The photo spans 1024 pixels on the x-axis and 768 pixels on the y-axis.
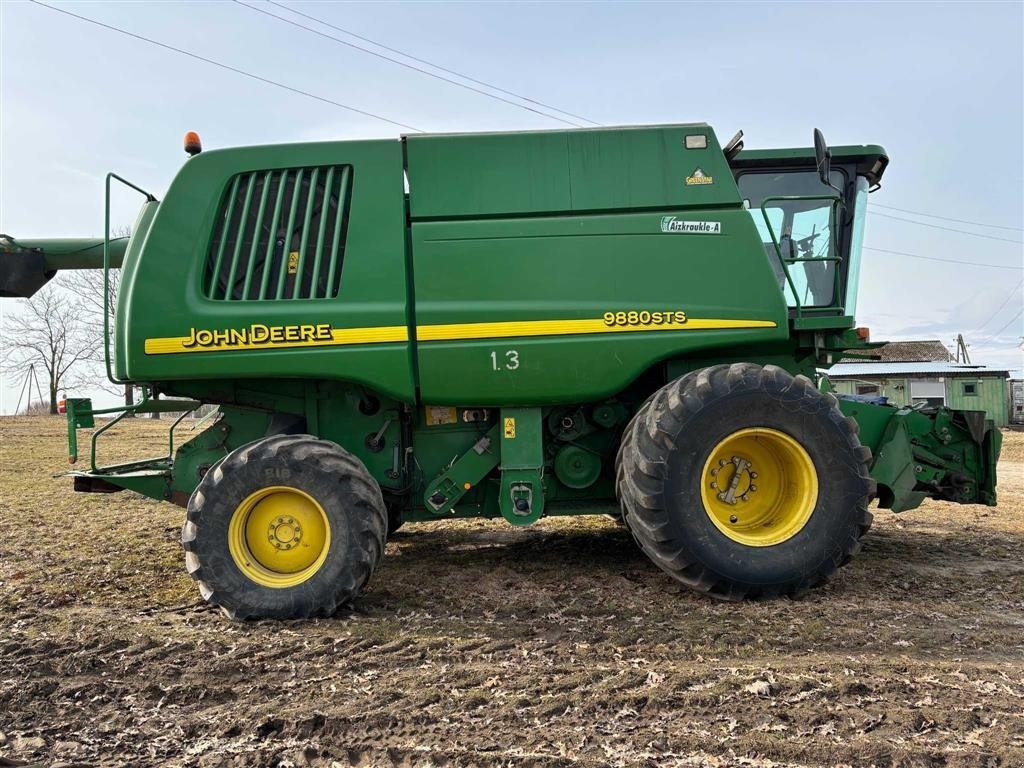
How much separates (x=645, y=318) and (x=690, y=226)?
674 mm

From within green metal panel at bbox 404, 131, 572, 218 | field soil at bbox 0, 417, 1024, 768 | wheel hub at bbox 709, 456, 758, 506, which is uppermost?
green metal panel at bbox 404, 131, 572, 218

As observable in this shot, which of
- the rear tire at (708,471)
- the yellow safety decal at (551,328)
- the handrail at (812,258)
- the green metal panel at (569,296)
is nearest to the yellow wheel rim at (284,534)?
the green metal panel at (569,296)

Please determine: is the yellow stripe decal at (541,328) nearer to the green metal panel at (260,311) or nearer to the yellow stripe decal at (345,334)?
the yellow stripe decal at (345,334)

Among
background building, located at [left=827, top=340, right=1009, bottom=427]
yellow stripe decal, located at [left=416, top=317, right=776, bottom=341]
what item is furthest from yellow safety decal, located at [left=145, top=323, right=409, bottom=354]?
background building, located at [left=827, top=340, right=1009, bottom=427]

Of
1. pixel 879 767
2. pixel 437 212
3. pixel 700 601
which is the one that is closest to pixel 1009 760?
pixel 879 767

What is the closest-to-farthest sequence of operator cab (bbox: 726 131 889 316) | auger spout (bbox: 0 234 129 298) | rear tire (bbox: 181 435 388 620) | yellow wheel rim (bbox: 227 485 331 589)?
rear tire (bbox: 181 435 388 620), yellow wheel rim (bbox: 227 485 331 589), operator cab (bbox: 726 131 889 316), auger spout (bbox: 0 234 129 298)

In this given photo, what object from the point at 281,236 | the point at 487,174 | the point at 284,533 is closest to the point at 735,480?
the point at 487,174

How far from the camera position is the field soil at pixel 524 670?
260cm

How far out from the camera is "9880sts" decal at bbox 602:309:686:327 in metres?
4.45

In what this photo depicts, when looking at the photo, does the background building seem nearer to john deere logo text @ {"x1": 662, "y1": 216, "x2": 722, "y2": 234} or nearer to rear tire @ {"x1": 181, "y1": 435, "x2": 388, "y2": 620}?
john deere logo text @ {"x1": 662, "y1": 216, "x2": 722, "y2": 234}

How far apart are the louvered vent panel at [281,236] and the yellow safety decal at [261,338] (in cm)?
23

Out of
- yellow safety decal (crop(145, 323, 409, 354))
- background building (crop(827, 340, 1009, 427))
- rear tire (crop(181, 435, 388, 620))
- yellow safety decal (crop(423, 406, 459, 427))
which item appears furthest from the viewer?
background building (crop(827, 340, 1009, 427))

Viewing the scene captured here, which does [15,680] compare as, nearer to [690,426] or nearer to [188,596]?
[188,596]

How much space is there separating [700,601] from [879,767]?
1814 mm
